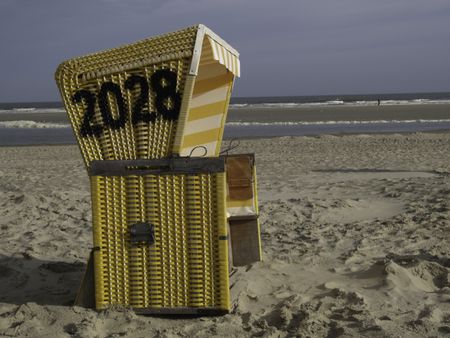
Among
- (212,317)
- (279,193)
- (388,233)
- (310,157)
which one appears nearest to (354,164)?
(310,157)

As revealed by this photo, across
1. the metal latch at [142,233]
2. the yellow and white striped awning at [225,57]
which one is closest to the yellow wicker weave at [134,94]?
the yellow and white striped awning at [225,57]

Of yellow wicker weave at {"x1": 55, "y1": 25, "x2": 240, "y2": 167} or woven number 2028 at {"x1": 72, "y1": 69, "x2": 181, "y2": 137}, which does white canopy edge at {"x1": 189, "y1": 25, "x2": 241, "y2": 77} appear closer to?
yellow wicker weave at {"x1": 55, "y1": 25, "x2": 240, "y2": 167}

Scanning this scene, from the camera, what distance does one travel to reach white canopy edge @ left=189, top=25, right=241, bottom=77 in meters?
3.39

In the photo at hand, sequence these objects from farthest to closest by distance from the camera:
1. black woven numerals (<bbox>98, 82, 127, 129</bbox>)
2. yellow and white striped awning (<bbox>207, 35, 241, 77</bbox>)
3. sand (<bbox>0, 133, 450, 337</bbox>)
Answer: yellow and white striped awning (<bbox>207, 35, 241, 77</bbox>) < black woven numerals (<bbox>98, 82, 127, 129</bbox>) < sand (<bbox>0, 133, 450, 337</bbox>)

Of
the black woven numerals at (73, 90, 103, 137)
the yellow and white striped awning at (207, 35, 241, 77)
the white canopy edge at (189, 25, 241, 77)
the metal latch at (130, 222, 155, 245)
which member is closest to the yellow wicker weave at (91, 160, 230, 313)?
the metal latch at (130, 222, 155, 245)

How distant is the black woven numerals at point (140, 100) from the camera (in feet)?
11.3

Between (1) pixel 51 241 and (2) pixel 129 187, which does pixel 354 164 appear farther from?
(2) pixel 129 187

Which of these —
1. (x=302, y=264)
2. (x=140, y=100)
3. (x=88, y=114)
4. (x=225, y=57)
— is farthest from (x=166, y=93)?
(x=302, y=264)

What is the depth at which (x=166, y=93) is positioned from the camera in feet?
11.3

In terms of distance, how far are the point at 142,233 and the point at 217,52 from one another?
1210 millimetres

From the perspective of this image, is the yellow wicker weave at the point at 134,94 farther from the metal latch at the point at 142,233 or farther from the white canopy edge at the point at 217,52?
the metal latch at the point at 142,233

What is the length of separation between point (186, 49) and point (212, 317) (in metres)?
1.56

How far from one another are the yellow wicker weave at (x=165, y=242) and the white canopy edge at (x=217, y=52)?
667mm

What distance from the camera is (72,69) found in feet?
11.4
